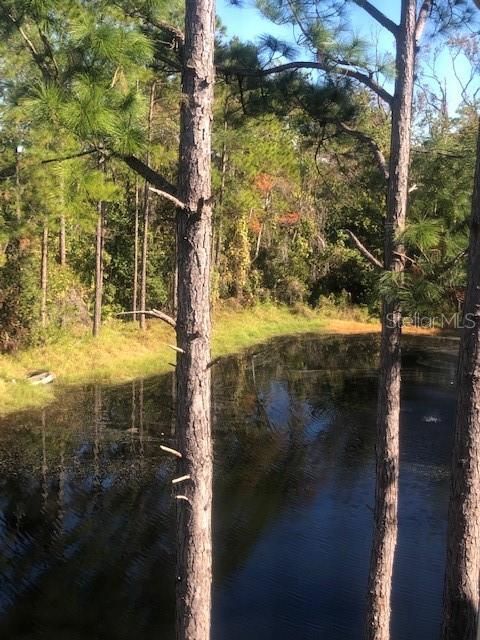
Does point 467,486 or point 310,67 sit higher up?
point 310,67

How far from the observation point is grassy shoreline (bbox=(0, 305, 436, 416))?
43.7 feet

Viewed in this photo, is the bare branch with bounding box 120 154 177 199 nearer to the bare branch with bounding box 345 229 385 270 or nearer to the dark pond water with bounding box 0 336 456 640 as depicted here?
the bare branch with bounding box 345 229 385 270

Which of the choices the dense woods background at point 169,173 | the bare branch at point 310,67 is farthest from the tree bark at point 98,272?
the bare branch at point 310,67

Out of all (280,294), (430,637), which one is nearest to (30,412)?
(430,637)

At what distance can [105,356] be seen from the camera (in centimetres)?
1600

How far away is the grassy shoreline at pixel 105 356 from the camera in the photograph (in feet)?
43.7

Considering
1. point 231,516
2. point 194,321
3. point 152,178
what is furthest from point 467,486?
point 231,516

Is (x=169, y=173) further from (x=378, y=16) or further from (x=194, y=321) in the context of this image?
(x=194, y=321)

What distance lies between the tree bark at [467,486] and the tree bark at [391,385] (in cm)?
64

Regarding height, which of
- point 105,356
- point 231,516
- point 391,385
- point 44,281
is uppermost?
point 44,281

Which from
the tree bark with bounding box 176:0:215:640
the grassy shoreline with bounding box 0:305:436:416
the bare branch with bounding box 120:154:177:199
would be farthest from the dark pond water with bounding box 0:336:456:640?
the bare branch with bounding box 120:154:177:199

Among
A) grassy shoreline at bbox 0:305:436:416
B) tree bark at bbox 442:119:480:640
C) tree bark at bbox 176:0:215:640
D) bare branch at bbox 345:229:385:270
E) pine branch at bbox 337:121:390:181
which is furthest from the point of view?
grassy shoreline at bbox 0:305:436:416

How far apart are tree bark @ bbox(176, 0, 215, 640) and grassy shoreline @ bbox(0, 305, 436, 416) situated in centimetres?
917

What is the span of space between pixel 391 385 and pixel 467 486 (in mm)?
1005
